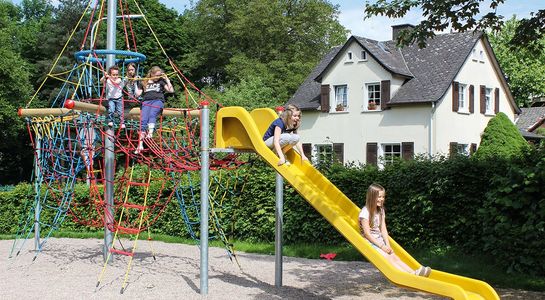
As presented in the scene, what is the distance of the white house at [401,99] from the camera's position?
95.0 ft

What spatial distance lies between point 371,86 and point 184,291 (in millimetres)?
22953

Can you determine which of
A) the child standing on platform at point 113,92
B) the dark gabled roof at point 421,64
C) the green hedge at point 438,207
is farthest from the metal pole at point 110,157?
the dark gabled roof at point 421,64

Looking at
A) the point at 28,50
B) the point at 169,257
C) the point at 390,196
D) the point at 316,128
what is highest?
the point at 28,50

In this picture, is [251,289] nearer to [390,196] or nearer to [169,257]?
[169,257]

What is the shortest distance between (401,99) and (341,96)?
336cm

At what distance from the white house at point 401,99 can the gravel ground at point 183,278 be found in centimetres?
1713

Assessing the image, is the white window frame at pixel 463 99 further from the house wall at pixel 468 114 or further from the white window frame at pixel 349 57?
the white window frame at pixel 349 57

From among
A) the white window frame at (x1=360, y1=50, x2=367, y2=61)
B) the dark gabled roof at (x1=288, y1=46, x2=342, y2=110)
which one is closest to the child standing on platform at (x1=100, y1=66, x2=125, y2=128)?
the white window frame at (x1=360, y1=50, x2=367, y2=61)

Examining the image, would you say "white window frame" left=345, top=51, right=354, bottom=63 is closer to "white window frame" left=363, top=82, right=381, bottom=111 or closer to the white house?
the white house

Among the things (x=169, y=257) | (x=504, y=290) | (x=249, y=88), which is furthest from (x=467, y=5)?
(x=249, y=88)

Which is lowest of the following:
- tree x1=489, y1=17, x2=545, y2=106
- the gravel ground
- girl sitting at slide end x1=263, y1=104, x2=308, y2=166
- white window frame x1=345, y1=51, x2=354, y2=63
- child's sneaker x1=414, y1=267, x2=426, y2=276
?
the gravel ground

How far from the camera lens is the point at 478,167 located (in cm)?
1161

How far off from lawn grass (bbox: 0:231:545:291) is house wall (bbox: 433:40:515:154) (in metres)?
15.8

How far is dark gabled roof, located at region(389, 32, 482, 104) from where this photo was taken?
2895 centimetres
